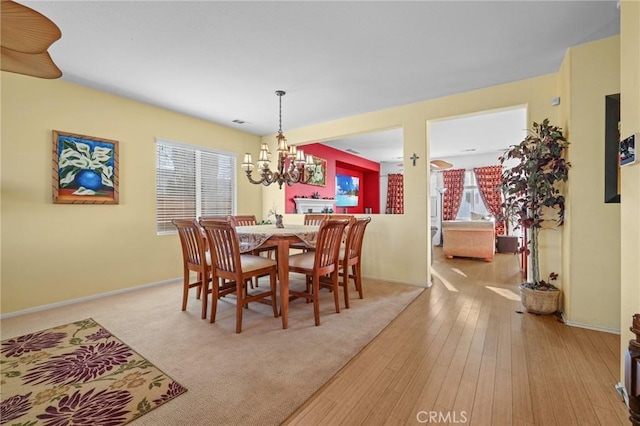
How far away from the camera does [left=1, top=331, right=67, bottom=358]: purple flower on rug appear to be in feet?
7.04

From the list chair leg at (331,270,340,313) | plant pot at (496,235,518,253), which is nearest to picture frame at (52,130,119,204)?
chair leg at (331,270,340,313)

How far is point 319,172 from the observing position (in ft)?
20.5

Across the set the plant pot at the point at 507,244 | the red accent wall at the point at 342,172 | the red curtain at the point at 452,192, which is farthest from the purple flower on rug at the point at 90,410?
the red curtain at the point at 452,192

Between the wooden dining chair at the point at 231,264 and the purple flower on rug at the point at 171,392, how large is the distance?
72cm

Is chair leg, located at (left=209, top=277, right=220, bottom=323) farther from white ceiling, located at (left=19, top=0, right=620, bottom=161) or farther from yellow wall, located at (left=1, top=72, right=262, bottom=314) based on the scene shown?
white ceiling, located at (left=19, top=0, right=620, bottom=161)

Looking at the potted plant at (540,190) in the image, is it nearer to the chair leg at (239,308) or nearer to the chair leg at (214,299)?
the chair leg at (239,308)

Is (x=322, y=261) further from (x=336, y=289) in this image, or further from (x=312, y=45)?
(x=312, y=45)

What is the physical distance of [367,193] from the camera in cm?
950

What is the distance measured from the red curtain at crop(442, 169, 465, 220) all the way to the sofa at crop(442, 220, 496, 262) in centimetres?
230

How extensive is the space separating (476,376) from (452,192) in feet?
23.6

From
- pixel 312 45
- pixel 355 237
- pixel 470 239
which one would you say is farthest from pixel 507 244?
pixel 312 45

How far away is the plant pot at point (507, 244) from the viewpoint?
6.56 metres

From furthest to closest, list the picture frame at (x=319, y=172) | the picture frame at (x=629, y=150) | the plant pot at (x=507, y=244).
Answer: the plant pot at (x=507, y=244)
the picture frame at (x=319, y=172)
the picture frame at (x=629, y=150)

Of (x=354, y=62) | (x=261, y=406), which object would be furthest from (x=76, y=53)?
(x=261, y=406)
